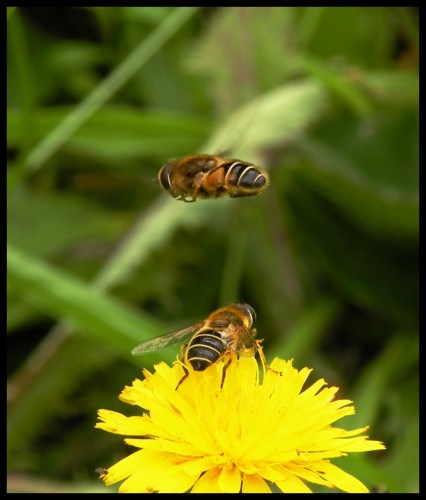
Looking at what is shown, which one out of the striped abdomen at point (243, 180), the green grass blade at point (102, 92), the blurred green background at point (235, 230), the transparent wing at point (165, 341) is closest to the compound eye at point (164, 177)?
the striped abdomen at point (243, 180)

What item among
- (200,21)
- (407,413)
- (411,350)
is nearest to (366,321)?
(411,350)

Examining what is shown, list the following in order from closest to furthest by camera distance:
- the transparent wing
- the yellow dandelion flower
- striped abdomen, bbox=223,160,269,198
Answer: the yellow dandelion flower
the transparent wing
striped abdomen, bbox=223,160,269,198

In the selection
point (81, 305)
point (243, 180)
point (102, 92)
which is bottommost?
point (243, 180)

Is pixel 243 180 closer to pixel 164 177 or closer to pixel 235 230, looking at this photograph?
pixel 164 177

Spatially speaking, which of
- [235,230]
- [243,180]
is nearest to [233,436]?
[243,180]

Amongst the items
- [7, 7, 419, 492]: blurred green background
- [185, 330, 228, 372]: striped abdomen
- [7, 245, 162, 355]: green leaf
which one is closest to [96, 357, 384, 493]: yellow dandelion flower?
[185, 330, 228, 372]: striped abdomen

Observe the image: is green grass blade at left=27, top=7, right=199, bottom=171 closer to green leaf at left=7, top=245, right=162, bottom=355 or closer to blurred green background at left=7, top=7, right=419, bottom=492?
blurred green background at left=7, top=7, right=419, bottom=492
